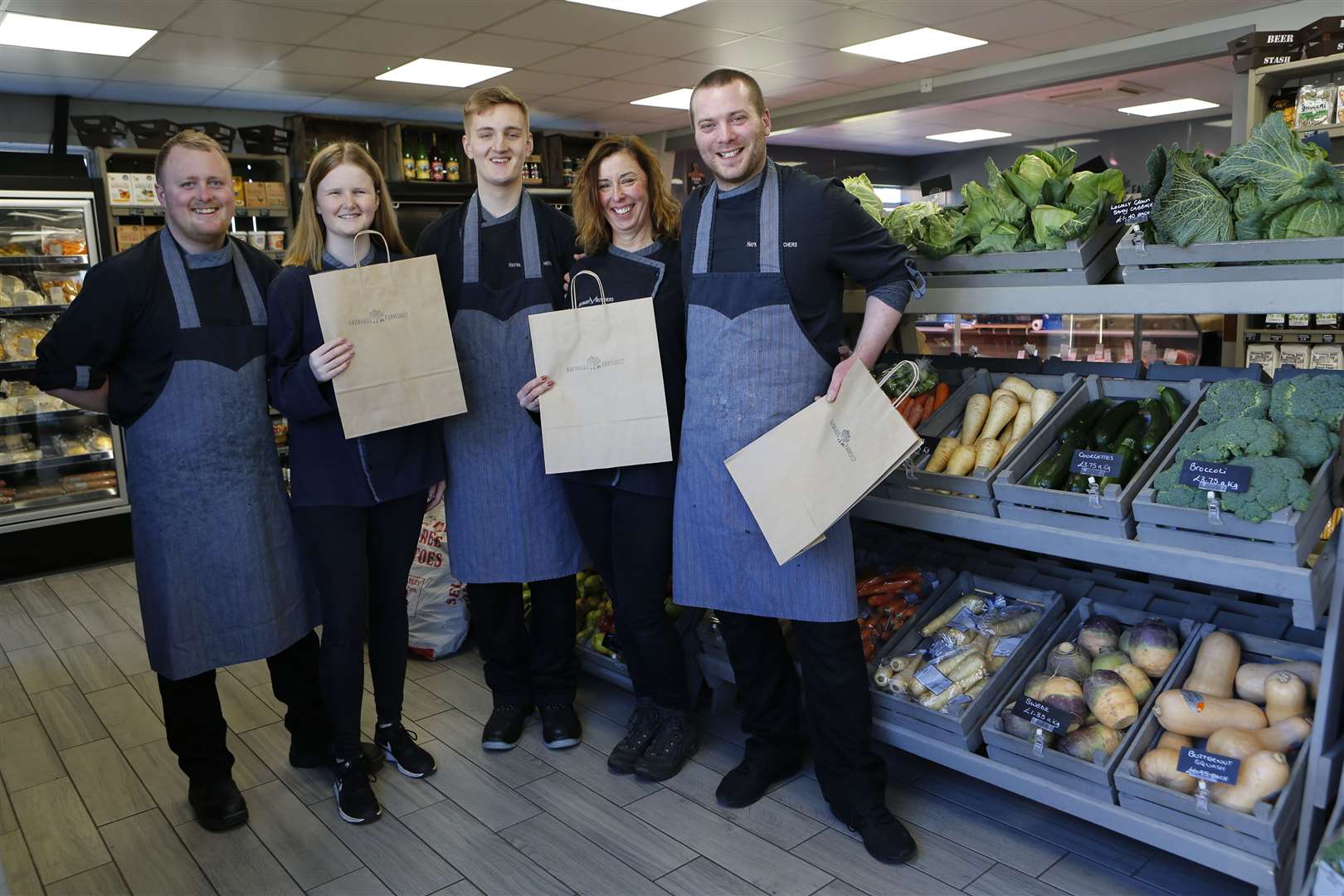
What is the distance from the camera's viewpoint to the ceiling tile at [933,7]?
19.1ft

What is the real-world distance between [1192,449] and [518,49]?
18.5 ft

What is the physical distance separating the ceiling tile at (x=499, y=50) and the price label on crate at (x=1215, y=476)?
5367mm

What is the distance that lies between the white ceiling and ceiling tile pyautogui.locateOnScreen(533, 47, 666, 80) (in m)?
0.02

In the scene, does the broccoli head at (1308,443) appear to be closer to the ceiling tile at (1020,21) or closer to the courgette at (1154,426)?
the courgette at (1154,426)

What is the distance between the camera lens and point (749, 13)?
5867 mm

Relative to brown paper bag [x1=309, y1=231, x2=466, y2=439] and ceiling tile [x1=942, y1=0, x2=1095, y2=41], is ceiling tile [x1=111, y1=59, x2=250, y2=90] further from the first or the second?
brown paper bag [x1=309, y1=231, x2=466, y2=439]

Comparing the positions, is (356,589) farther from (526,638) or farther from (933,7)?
(933,7)

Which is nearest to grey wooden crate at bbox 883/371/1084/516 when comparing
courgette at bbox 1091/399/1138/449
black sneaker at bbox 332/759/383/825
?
courgette at bbox 1091/399/1138/449

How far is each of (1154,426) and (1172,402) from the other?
0.41ft

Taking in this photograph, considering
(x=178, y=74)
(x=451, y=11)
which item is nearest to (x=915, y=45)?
(x=451, y=11)

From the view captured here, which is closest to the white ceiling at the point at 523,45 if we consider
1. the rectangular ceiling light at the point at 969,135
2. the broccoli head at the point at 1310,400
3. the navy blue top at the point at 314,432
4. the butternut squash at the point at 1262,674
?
the rectangular ceiling light at the point at 969,135

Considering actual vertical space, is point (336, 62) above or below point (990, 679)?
above

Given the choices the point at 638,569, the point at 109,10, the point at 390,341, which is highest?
the point at 109,10

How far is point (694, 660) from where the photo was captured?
2986 mm
